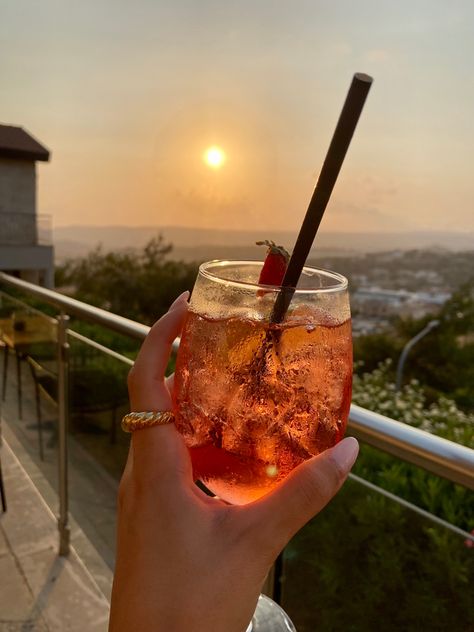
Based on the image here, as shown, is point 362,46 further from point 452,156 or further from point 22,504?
point 22,504

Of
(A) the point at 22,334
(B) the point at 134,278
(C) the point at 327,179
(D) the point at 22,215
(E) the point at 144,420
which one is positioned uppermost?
(C) the point at 327,179

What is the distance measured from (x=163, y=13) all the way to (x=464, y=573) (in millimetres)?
18547

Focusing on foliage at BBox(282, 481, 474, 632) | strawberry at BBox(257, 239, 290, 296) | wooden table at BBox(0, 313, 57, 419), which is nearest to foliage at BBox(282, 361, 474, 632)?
foliage at BBox(282, 481, 474, 632)

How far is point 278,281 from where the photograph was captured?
2.67ft

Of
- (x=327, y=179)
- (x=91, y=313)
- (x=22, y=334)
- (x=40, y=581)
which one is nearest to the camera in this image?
(x=327, y=179)

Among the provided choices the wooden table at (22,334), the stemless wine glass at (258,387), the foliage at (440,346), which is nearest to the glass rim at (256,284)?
the stemless wine glass at (258,387)

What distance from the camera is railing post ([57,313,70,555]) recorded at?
270 centimetres

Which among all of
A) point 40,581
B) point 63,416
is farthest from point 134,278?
point 40,581

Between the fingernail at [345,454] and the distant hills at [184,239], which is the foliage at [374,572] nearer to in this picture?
the fingernail at [345,454]

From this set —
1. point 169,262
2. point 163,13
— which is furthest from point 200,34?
point 169,262

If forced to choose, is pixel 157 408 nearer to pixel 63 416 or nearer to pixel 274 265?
pixel 274 265

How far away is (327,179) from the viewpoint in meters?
0.74

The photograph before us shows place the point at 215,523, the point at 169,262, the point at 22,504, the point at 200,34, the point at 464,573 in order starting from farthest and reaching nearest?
the point at 169,262
the point at 200,34
the point at 22,504
the point at 464,573
the point at 215,523

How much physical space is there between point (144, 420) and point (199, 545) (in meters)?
0.18
